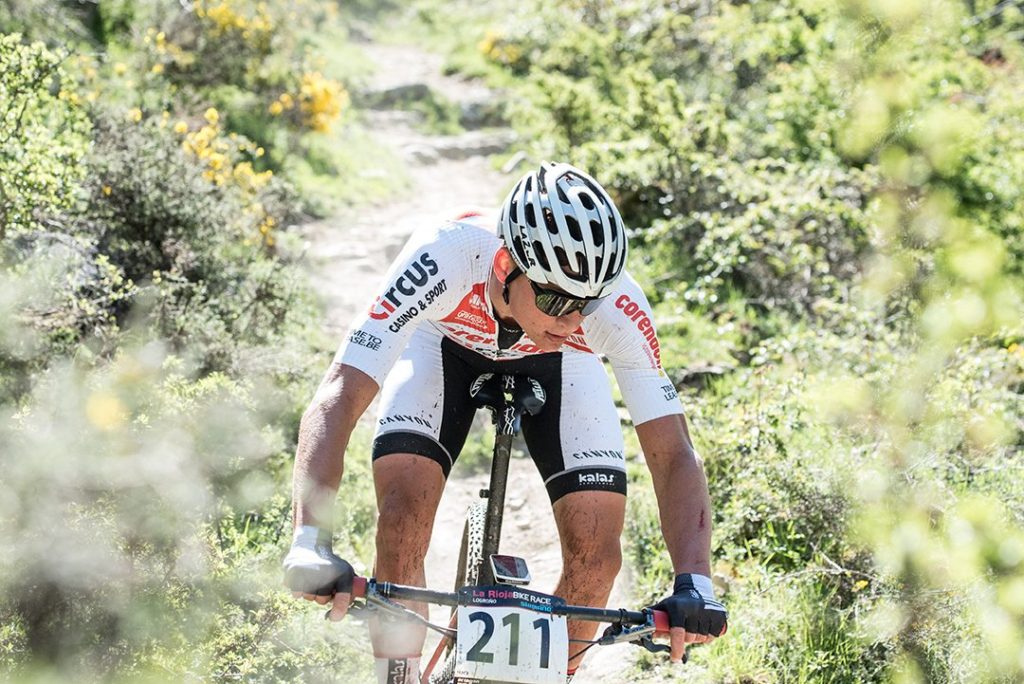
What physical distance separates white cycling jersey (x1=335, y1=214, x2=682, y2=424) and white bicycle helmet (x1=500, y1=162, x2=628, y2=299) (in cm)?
32

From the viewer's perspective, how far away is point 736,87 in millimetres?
12828

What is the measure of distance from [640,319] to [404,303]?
867 millimetres

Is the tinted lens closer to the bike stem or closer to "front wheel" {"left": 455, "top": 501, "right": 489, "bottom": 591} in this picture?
the bike stem

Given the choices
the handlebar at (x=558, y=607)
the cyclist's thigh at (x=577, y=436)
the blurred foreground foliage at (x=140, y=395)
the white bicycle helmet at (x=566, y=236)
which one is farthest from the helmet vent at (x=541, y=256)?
the blurred foreground foliage at (x=140, y=395)

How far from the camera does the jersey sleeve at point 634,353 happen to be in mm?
3488

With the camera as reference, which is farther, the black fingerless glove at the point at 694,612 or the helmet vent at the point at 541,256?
the helmet vent at the point at 541,256

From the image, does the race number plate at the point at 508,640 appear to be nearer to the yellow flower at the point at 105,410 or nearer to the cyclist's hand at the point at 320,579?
the cyclist's hand at the point at 320,579

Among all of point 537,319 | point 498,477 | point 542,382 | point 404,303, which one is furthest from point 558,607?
point 542,382

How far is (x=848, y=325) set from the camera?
263 inches

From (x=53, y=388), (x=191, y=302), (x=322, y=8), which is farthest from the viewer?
(x=322, y=8)

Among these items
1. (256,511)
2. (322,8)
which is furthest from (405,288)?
(322,8)

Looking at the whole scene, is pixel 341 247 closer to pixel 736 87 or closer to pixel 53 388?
pixel 53 388

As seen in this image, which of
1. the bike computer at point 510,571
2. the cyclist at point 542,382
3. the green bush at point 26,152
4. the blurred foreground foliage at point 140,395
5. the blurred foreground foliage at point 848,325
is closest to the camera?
the bike computer at point 510,571

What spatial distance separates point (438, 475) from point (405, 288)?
0.67 m
